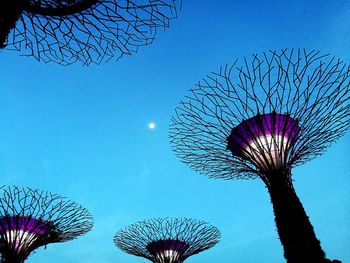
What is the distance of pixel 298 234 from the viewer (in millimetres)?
3982

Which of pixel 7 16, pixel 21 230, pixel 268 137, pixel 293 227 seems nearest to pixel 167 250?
pixel 21 230

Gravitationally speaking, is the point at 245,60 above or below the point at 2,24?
above

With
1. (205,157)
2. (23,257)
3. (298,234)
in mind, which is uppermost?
(205,157)

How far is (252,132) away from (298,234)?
6.08ft

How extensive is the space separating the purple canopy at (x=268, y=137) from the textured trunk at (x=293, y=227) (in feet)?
1.52

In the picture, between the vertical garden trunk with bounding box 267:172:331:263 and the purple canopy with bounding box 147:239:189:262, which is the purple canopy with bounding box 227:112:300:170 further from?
the purple canopy with bounding box 147:239:189:262

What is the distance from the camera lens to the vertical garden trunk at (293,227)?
12.4 feet

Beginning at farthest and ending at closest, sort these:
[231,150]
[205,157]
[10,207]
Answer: [10,207] → [205,157] → [231,150]

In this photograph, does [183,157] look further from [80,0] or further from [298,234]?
[80,0]

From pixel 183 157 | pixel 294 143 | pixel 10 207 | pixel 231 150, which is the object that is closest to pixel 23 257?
pixel 10 207

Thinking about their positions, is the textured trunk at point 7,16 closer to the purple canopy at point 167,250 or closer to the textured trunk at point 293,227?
the textured trunk at point 293,227

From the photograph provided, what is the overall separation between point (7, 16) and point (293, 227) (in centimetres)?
413

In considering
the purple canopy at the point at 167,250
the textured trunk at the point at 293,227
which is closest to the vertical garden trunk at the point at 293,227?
the textured trunk at the point at 293,227

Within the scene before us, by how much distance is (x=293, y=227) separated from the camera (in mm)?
4074
